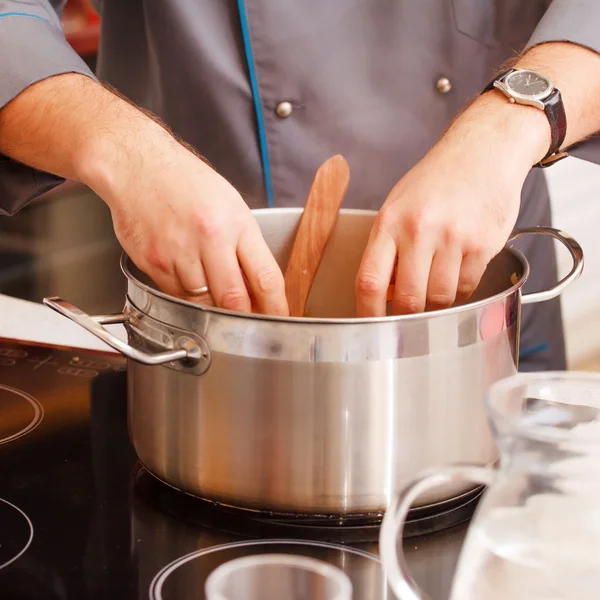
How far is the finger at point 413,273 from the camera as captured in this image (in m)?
0.62

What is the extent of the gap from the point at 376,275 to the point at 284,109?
41 cm

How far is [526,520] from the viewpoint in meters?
0.37

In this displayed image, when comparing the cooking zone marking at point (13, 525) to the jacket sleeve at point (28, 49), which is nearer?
the cooking zone marking at point (13, 525)

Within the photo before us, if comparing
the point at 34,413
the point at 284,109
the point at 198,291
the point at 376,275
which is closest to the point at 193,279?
the point at 198,291

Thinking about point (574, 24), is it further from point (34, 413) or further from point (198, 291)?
point (34, 413)

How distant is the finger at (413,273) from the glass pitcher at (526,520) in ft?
0.81

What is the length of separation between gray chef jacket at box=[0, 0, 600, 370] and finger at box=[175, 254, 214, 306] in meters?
0.38

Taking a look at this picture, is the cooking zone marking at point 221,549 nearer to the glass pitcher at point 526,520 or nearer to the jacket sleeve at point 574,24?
the glass pitcher at point 526,520

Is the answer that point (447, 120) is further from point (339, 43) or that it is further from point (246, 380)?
point (246, 380)

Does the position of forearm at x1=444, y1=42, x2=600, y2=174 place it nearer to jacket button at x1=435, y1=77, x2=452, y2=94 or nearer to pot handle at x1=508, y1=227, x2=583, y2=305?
pot handle at x1=508, y1=227, x2=583, y2=305

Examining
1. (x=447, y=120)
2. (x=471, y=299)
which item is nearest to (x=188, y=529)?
(x=471, y=299)

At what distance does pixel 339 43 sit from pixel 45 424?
495 mm

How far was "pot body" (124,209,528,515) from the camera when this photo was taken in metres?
0.52

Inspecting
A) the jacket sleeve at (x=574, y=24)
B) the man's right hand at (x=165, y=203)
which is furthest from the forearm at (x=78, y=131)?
the jacket sleeve at (x=574, y=24)
